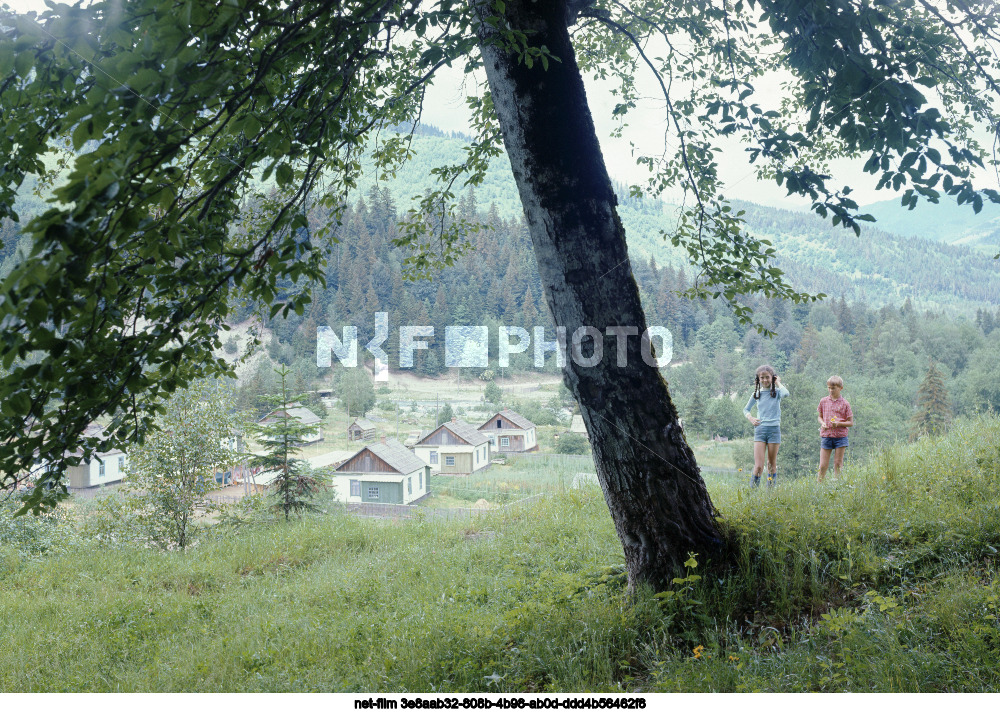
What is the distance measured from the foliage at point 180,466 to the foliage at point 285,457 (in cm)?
64

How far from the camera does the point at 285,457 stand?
11125 millimetres

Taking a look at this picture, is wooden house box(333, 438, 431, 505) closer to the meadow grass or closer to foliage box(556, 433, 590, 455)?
foliage box(556, 433, 590, 455)

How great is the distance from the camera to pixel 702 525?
3070 millimetres

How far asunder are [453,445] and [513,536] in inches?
630

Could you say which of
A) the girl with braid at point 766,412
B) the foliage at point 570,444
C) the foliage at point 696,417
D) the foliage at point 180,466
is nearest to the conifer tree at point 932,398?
the foliage at point 696,417

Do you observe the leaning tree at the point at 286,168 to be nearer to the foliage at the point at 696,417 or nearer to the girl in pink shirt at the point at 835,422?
the girl in pink shirt at the point at 835,422

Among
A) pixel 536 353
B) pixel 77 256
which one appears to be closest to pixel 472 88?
pixel 77 256

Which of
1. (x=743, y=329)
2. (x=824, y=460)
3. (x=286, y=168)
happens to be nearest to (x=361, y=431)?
(x=743, y=329)

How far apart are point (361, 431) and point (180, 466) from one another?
11.1 metres

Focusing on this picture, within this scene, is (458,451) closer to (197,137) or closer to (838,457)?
(838,457)

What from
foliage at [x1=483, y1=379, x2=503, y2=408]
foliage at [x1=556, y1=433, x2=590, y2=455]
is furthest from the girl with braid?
foliage at [x1=483, y1=379, x2=503, y2=408]

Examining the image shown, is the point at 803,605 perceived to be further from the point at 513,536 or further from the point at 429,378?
the point at 429,378

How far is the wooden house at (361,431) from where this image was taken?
20.4 metres

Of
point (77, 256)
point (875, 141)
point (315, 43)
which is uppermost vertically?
point (315, 43)
